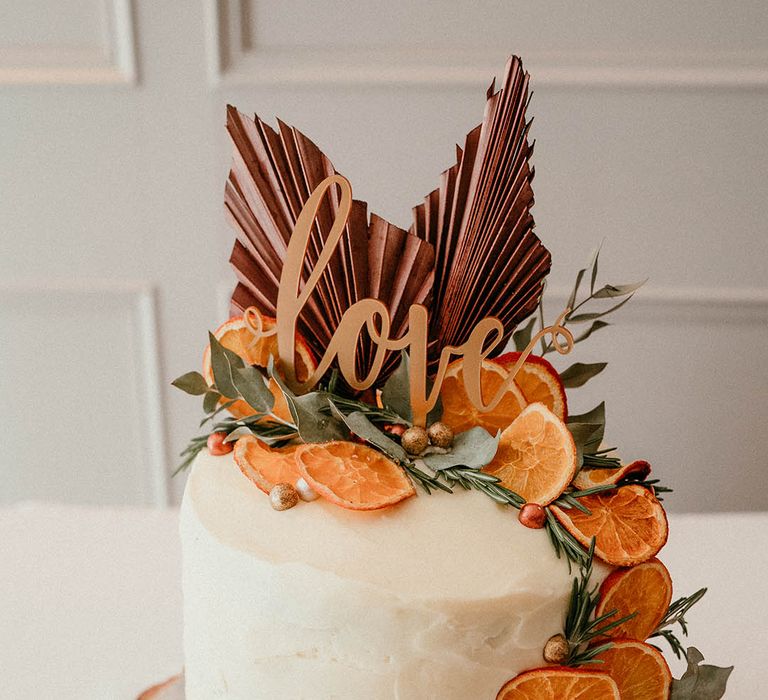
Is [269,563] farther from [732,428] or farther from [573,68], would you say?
[732,428]

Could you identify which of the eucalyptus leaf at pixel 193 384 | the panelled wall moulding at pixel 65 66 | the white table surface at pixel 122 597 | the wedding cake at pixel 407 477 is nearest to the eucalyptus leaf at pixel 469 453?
the wedding cake at pixel 407 477

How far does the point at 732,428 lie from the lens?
1819mm

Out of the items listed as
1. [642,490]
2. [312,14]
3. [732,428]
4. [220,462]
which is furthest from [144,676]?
[732,428]

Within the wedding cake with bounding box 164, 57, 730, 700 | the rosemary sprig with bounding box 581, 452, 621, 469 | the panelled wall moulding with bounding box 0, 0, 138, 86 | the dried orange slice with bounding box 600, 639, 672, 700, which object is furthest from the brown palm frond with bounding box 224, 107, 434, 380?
the panelled wall moulding with bounding box 0, 0, 138, 86

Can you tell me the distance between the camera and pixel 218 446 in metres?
0.77

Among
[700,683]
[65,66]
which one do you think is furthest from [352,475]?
[65,66]

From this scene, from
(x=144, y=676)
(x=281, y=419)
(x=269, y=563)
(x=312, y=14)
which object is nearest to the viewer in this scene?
(x=269, y=563)

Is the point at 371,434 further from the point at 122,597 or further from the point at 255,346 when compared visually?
the point at 122,597

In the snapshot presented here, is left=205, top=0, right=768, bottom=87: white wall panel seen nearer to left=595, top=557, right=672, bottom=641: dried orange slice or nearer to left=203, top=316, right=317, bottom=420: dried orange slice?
left=203, top=316, right=317, bottom=420: dried orange slice

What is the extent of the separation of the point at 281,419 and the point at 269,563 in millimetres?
157

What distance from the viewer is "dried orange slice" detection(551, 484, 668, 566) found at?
65cm

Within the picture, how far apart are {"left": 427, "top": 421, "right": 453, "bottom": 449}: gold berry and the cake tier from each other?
0.19 ft

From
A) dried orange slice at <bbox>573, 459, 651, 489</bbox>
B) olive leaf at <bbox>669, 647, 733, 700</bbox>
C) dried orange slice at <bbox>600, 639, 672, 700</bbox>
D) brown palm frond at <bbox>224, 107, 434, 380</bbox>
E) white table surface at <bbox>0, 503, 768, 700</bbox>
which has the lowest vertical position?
white table surface at <bbox>0, 503, 768, 700</bbox>

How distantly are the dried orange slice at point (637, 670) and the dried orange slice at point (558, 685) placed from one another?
2 centimetres
